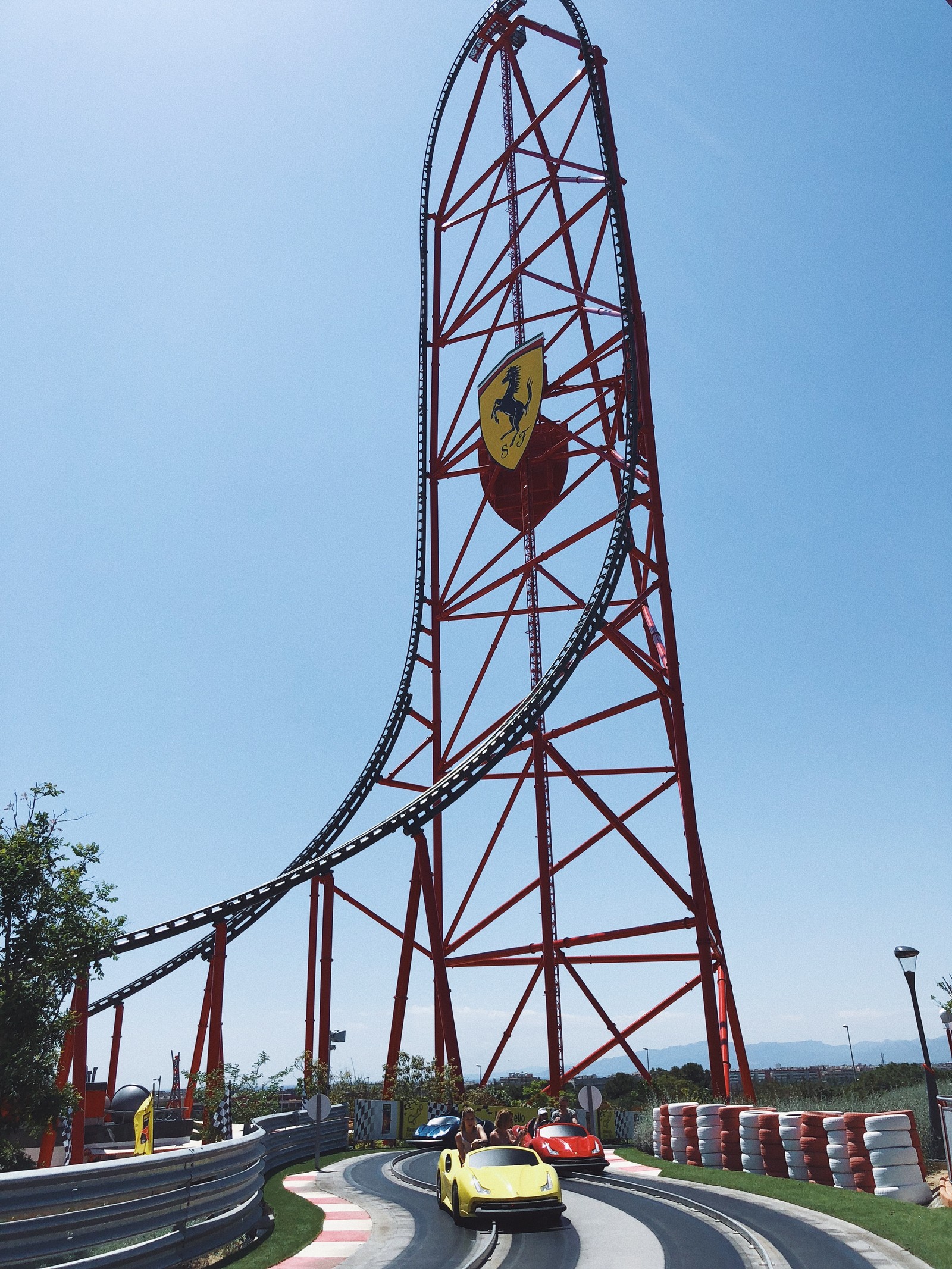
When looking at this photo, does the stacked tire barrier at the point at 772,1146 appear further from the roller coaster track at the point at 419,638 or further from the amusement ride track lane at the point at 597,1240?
the roller coaster track at the point at 419,638

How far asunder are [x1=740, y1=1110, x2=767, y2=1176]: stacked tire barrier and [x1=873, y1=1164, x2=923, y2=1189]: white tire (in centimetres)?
340

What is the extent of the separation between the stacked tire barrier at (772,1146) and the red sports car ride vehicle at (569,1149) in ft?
8.24

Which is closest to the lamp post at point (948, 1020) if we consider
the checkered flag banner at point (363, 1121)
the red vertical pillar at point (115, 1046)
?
the checkered flag banner at point (363, 1121)

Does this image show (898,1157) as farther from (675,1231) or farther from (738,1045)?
(738,1045)

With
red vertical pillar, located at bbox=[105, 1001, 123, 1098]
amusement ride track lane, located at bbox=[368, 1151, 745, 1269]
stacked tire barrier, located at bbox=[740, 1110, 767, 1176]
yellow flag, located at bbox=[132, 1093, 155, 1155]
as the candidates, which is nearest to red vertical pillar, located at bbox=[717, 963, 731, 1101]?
stacked tire barrier, located at bbox=[740, 1110, 767, 1176]

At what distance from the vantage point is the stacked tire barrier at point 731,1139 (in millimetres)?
15938

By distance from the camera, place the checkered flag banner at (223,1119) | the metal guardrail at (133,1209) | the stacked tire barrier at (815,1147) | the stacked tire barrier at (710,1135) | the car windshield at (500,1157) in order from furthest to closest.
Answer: the stacked tire barrier at (710,1135)
the checkered flag banner at (223,1119)
the stacked tire barrier at (815,1147)
the car windshield at (500,1157)
the metal guardrail at (133,1209)

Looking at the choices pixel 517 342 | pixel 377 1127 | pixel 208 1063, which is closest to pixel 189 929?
pixel 208 1063

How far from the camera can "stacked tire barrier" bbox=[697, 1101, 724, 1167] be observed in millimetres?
16625

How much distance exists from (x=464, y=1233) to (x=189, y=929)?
1410 centimetres

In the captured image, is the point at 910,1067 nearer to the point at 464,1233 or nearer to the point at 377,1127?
the point at 377,1127

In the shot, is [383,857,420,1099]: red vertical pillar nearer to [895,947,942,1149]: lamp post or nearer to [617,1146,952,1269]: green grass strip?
[617,1146,952,1269]: green grass strip

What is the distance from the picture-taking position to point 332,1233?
10.5 m

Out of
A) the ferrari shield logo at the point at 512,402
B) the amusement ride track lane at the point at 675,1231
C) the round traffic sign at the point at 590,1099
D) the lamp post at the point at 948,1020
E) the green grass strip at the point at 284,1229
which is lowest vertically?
the amusement ride track lane at the point at 675,1231
